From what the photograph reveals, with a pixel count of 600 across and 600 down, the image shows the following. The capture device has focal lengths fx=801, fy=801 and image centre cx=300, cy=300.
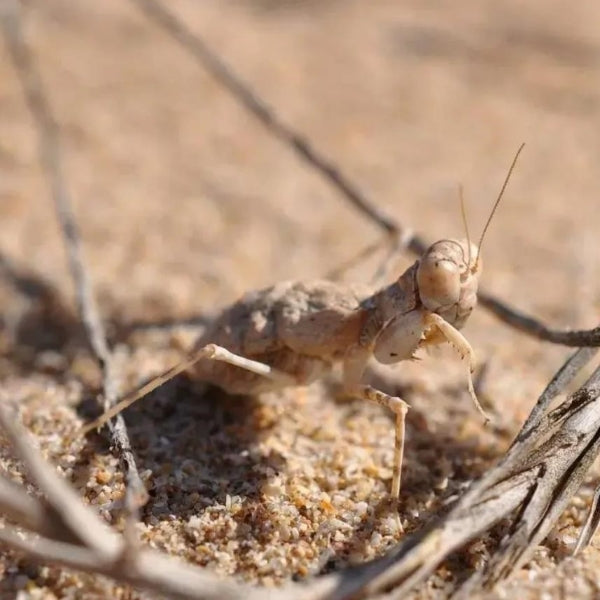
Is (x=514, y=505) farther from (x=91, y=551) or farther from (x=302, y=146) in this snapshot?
(x=302, y=146)

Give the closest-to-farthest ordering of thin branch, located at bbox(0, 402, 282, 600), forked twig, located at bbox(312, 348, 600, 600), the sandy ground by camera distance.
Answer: thin branch, located at bbox(0, 402, 282, 600), forked twig, located at bbox(312, 348, 600, 600), the sandy ground

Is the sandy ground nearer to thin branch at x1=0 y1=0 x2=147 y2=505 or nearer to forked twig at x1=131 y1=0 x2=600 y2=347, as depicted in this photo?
thin branch at x1=0 y1=0 x2=147 y2=505

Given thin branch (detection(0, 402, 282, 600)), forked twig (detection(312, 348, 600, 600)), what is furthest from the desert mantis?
thin branch (detection(0, 402, 282, 600))

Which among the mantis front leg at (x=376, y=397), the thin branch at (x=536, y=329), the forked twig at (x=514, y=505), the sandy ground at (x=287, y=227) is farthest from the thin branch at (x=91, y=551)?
the thin branch at (x=536, y=329)

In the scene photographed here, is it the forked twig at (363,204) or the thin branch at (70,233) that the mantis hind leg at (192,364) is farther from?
the forked twig at (363,204)

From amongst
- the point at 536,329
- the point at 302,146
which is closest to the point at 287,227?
the point at 302,146

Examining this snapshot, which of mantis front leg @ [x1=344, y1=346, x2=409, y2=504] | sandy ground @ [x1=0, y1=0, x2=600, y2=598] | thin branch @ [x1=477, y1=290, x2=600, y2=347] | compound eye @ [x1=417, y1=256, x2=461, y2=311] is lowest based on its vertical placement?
sandy ground @ [x1=0, y1=0, x2=600, y2=598]
